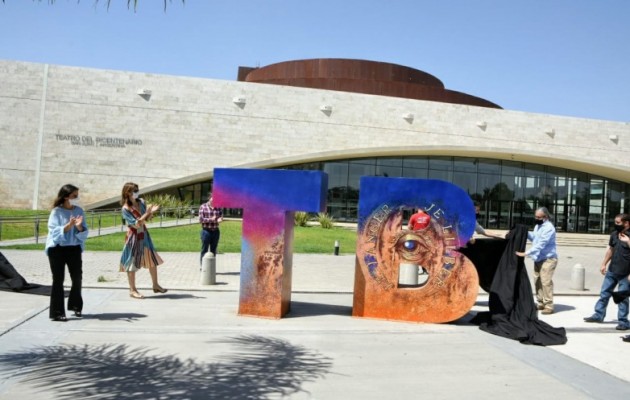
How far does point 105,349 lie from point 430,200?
16.1 feet

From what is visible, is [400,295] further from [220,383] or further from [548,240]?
[220,383]

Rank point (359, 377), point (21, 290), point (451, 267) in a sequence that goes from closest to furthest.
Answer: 1. point (359, 377)
2. point (451, 267)
3. point (21, 290)

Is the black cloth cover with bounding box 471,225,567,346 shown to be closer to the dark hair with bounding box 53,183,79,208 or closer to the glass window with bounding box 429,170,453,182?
the dark hair with bounding box 53,183,79,208

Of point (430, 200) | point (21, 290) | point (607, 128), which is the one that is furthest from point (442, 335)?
point (607, 128)

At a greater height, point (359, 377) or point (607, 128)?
point (607, 128)

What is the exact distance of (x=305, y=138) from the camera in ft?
109

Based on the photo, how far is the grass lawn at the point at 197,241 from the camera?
1608 centimetres

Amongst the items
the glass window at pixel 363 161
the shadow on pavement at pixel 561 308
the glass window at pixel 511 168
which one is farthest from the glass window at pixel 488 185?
the shadow on pavement at pixel 561 308

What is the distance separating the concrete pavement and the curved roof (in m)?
28.8

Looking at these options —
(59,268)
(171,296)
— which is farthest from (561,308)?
(59,268)

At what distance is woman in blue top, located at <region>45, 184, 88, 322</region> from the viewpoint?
6.68 m

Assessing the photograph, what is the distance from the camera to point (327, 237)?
23016 mm

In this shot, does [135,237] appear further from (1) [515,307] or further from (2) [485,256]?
(1) [515,307]

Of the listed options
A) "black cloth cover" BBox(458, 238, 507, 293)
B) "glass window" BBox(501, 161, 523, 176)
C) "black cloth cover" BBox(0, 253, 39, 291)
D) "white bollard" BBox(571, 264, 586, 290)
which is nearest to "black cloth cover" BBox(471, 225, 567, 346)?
"black cloth cover" BBox(458, 238, 507, 293)
